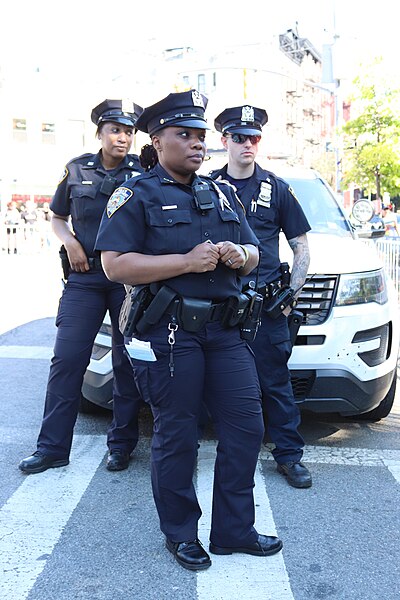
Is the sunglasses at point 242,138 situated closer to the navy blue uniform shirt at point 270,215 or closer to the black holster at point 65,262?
the navy blue uniform shirt at point 270,215

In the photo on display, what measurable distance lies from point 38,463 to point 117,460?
1.45 feet

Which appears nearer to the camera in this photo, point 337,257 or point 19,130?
point 337,257

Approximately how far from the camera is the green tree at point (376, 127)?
29578 mm

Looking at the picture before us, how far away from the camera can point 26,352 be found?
297 inches

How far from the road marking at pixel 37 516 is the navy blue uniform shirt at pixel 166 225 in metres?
1.31

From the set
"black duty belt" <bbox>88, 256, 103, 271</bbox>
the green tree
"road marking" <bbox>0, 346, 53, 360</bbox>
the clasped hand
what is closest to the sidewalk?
"road marking" <bbox>0, 346, 53, 360</bbox>

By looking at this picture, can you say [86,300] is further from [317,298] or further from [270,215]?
[317,298]

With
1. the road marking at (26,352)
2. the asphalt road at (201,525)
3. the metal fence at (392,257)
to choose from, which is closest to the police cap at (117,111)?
the asphalt road at (201,525)

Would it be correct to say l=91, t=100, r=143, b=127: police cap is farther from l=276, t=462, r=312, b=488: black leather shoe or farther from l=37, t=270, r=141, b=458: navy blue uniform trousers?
l=276, t=462, r=312, b=488: black leather shoe

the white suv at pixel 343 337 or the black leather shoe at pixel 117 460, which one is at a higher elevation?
the white suv at pixel 343 337

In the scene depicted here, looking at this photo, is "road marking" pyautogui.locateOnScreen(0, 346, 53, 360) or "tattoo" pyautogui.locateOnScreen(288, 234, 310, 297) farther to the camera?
"road marking" pyautogui.locateOnScreen(0, 346, 53, 360)

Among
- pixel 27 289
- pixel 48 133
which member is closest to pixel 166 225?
pixel 27 289

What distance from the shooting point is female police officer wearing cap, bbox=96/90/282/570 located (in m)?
2.91

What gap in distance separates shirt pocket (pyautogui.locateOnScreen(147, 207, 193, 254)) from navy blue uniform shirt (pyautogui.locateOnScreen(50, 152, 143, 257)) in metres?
1.20
